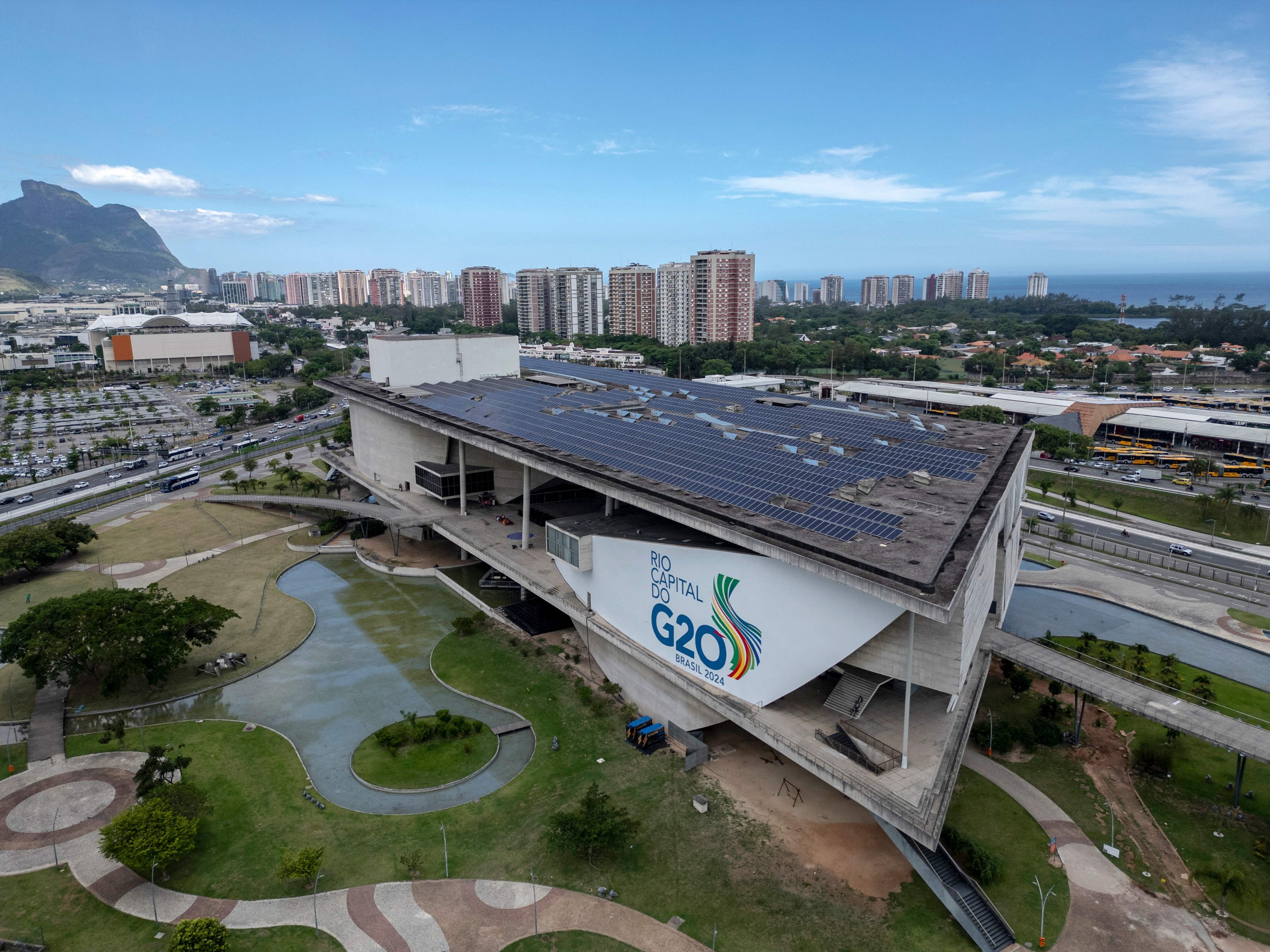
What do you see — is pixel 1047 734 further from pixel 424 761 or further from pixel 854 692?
pixel 424 761

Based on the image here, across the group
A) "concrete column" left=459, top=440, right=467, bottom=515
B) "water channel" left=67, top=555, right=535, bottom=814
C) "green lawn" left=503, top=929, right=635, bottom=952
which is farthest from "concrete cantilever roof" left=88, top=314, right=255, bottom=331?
"green lawn" left=503, top=929, right=635, bottom=952

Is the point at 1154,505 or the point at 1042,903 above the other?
the point at 1154,505

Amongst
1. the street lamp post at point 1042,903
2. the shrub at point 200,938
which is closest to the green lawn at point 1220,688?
the street lamp post at point 1042,903

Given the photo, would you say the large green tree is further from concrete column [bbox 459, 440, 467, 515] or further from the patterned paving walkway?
concrete column [bbox 459, 440, 467, 515]

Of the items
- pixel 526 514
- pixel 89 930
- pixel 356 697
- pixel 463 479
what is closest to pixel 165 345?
pixel 463 479

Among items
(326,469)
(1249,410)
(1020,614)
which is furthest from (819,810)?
(1249,410)

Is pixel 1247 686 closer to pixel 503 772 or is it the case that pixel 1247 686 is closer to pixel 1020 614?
pixel 1020 614
